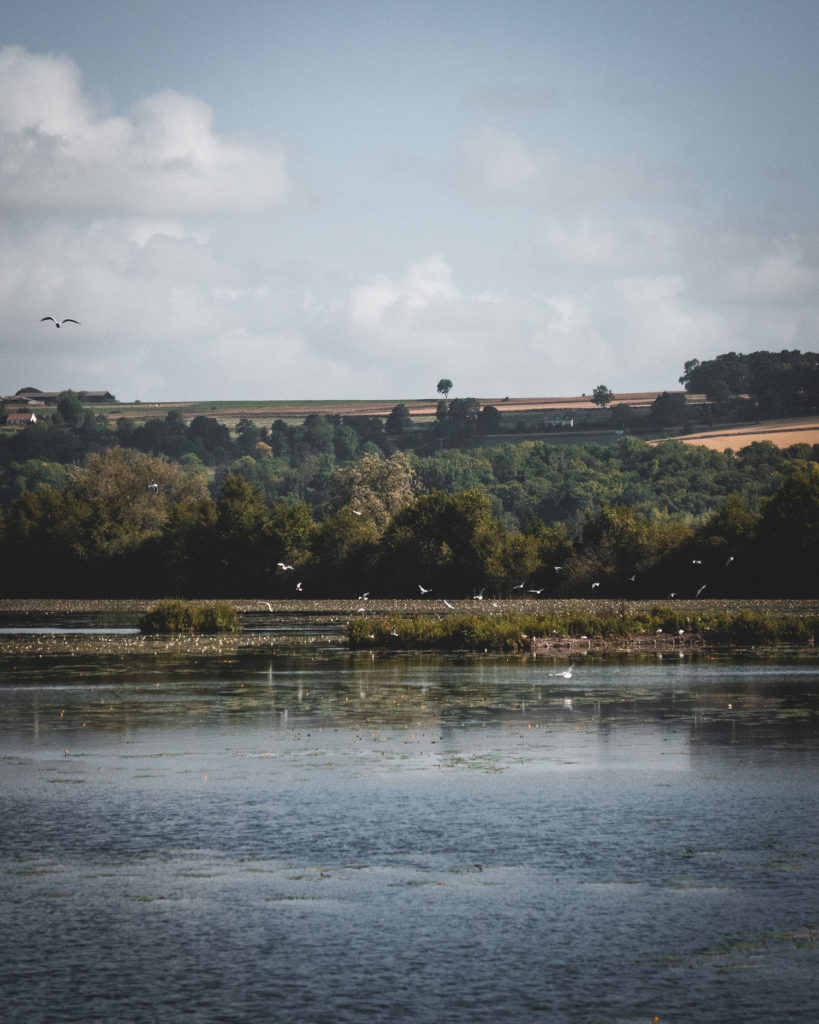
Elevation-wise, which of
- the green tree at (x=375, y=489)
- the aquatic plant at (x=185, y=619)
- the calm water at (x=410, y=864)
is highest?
the green tree at (x=375, y=489)

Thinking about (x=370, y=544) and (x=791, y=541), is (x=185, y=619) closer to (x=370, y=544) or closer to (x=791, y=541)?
(x=370, y=544)

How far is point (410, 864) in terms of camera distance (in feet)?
57.6

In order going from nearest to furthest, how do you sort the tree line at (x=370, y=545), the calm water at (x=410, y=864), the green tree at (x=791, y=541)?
the calm water at (x=410, y=864) < the green tree at (x=791, y=541) < the tree line at (x=370, y=545)

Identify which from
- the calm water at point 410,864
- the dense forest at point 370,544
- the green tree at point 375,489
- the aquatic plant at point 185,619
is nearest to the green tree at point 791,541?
the dense forest at point 370,544

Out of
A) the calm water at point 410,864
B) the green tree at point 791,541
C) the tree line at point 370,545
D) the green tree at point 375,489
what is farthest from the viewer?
the green tree at point 375,489

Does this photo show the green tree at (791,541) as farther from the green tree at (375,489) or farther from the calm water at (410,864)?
the calm water at (410,864)

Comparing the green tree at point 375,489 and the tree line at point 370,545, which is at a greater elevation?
the green tree at point 375,489

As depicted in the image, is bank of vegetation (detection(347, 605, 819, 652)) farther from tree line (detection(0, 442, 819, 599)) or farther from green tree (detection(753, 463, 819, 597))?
green tree (detection(753, 463, 819, 597))

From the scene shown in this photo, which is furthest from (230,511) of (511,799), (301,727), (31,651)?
(511,799)

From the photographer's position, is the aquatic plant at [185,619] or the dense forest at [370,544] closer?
the aquatic plant at [185,619]

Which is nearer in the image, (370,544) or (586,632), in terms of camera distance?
(586,632)

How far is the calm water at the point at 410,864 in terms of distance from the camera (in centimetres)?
1296

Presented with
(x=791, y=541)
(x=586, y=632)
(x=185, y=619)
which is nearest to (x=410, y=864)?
(x=586, y=632)

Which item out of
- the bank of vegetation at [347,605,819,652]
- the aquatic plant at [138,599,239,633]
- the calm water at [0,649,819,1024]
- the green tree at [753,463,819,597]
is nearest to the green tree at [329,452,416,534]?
the green tree at [753,463,819,597]
